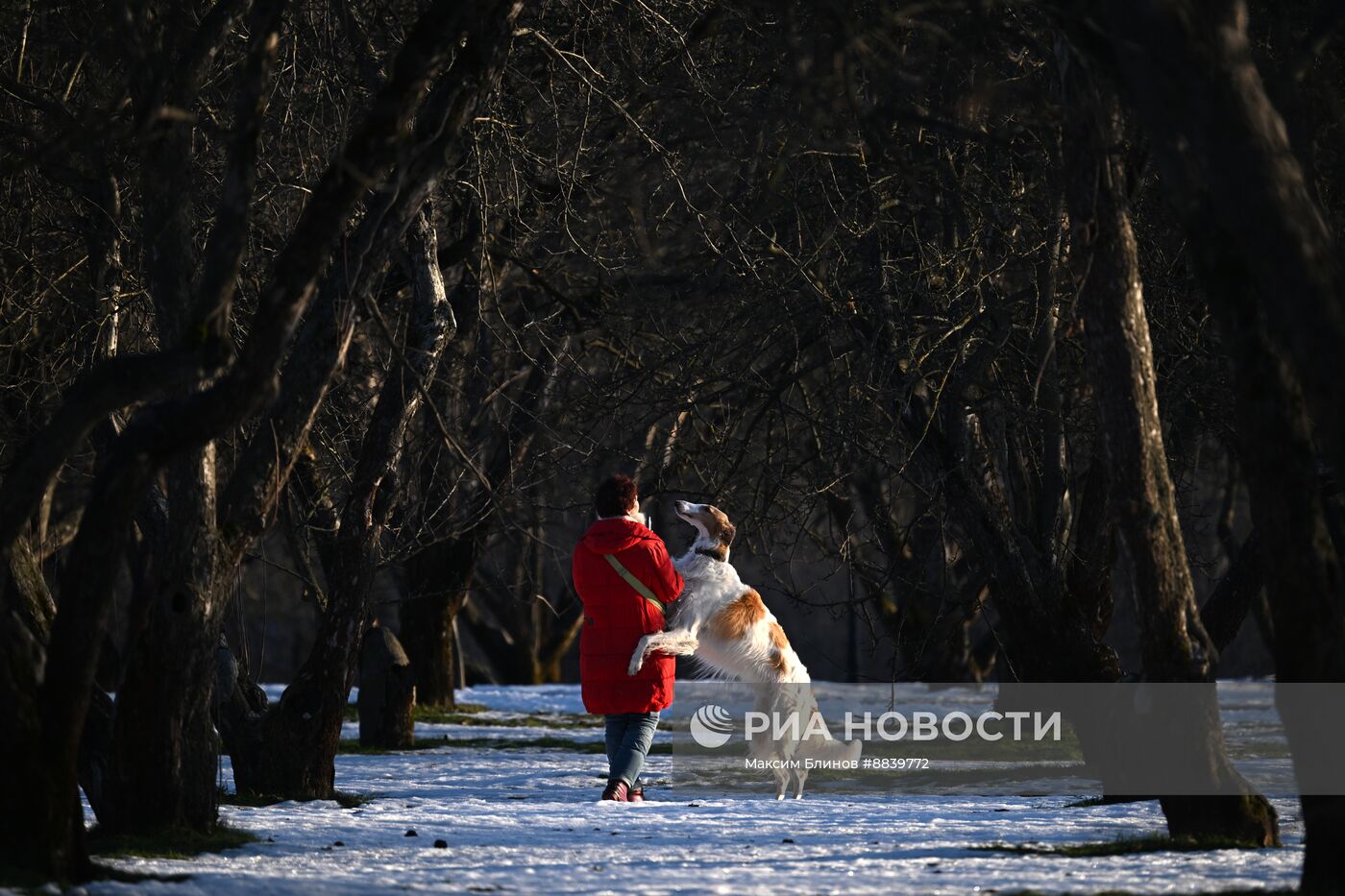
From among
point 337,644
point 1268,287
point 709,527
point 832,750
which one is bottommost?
point 832,750

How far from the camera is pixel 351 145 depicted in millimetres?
6742

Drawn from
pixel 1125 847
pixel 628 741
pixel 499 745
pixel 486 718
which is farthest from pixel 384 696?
pixel 1125 847

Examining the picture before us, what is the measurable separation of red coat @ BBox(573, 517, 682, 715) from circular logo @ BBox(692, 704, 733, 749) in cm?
488

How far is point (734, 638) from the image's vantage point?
31.6ft

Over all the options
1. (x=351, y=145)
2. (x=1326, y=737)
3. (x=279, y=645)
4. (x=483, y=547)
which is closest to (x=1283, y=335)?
(x=1326, y=737)

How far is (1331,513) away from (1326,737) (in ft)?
18.7

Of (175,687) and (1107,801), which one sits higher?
(175,687)

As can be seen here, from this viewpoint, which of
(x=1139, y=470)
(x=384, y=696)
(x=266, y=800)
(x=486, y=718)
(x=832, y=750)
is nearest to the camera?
(x=1139, y=470)

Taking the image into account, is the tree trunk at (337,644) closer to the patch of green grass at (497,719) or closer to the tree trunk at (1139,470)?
the tree trunk at (1139,470)

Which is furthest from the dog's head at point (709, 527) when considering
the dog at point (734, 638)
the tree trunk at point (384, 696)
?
the tree trunk at point (384, 696)

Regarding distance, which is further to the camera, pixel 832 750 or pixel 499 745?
pixel 499 745

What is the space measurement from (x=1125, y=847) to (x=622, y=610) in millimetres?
3200

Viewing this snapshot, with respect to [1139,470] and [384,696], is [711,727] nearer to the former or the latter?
[384,696]

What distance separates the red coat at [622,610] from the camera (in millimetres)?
9453
